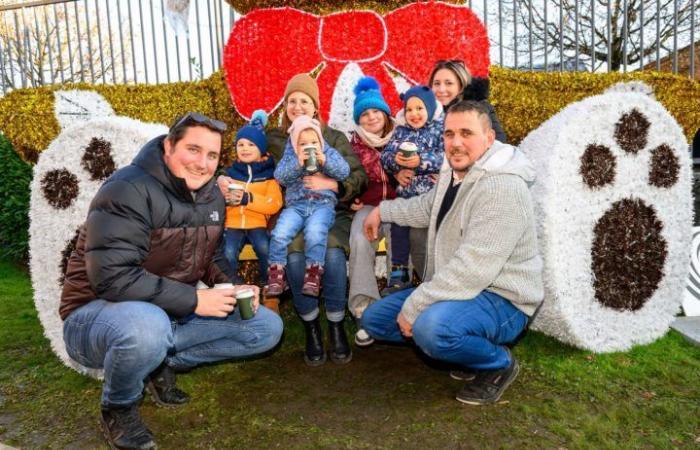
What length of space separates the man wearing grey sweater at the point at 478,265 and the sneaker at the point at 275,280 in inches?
30.2

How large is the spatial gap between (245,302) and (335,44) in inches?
118

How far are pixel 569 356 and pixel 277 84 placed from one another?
10.7ft

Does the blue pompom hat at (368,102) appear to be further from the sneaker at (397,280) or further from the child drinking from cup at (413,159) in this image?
the sneaker at (397,280)

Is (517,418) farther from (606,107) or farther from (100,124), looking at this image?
(100,124)

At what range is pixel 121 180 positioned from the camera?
2.40 meters

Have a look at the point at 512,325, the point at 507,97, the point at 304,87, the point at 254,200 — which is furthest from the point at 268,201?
the point at 507,97

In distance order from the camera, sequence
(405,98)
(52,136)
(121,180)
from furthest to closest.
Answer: (52,136) < (405,98) < (121,180)

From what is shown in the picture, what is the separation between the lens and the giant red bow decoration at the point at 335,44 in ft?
15.3

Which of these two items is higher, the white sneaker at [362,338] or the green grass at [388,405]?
the white sneaker at [362,338]

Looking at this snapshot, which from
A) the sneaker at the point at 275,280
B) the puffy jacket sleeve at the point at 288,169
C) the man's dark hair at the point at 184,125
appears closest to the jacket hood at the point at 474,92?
the puffy jacket sleeve at the point at 288,169

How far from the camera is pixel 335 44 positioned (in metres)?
4.70

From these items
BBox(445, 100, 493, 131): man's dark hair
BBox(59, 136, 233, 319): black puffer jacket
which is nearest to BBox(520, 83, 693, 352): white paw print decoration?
BBox(445, 100, 493, 131): man's dark hair

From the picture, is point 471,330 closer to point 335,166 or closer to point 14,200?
point 335,166

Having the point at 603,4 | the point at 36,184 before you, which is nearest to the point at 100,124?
the point at 36,184
